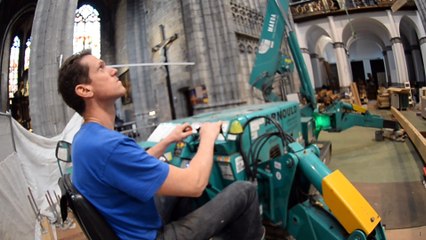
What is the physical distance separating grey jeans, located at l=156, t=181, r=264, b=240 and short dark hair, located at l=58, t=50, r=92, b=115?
0.64 meters

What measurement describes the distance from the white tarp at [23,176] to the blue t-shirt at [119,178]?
1.50 meters

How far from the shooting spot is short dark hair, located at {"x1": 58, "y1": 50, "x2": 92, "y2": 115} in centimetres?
86

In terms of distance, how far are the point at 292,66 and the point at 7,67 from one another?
925cm

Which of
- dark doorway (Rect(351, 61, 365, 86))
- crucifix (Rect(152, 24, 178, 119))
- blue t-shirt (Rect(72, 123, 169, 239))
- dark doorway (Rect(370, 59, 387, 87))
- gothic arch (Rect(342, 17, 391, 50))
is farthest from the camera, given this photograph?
dark doorway (Rect(351, 61, 365, 86))

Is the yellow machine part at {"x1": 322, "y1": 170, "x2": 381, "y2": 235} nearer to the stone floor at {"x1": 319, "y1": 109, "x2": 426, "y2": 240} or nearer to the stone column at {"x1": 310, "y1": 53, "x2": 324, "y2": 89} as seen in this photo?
the stone floor at {"x1": 319, "y1": 109, "x2": 426, "y2": 240}

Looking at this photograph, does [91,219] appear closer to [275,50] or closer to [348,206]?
[348,206]

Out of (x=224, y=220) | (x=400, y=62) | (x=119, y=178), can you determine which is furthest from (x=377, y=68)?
(x=119, y=178)

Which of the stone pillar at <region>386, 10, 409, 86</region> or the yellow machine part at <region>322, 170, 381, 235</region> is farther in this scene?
the stone pillar at <region>386, 10, 409, 86</region>

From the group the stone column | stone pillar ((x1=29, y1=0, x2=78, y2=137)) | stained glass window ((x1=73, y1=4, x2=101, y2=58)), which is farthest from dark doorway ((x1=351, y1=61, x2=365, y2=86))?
stone pillar ((x1=29, y1=0, x2=78, y2=137))

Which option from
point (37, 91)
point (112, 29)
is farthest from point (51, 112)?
point (112, 29)

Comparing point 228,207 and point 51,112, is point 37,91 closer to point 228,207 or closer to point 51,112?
point 51,112

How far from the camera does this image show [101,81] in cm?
89

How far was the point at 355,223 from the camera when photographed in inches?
40.3

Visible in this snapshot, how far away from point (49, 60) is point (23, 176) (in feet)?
11.9
